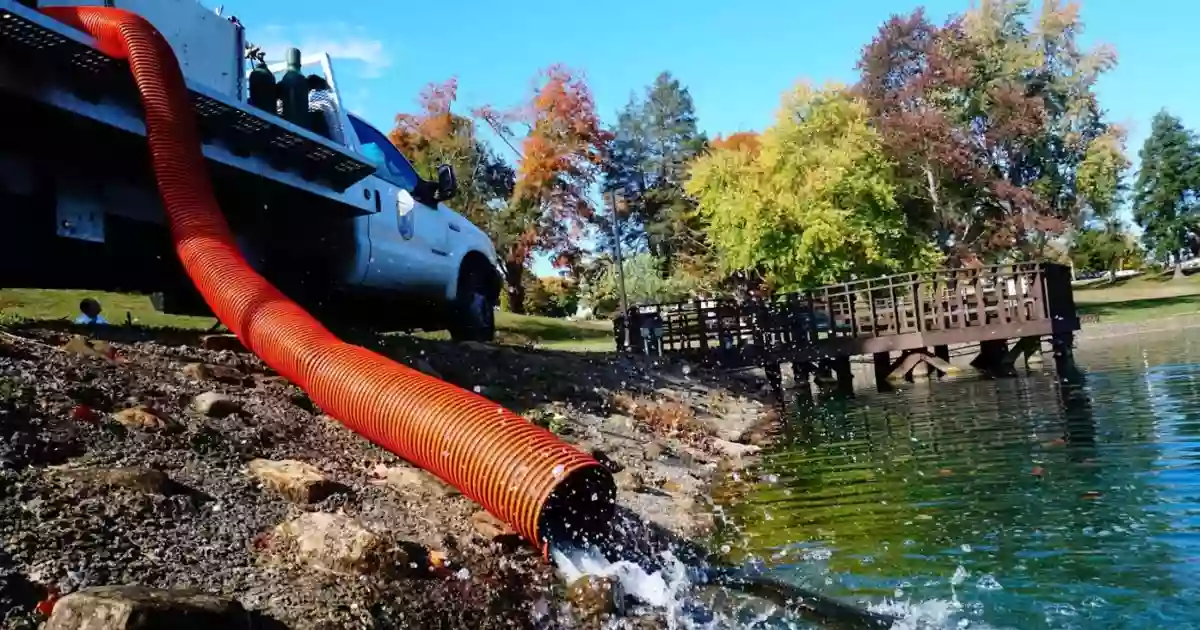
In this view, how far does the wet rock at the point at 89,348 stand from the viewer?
651cm

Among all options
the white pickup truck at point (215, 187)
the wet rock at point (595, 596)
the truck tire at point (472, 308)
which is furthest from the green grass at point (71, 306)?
the wet rock at point (595, 596)

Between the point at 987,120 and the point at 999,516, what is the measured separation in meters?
44.6

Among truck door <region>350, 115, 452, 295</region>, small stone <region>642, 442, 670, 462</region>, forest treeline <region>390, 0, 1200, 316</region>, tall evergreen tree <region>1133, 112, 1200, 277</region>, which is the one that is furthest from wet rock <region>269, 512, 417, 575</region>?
tall evergreen tree <region>1133, 112, 1200, 277</region>

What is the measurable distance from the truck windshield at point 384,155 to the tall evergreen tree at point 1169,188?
7036 centimetres

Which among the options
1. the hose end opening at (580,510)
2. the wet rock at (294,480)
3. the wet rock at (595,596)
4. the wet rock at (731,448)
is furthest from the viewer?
the wet rock at (731,448)

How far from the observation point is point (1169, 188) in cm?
6881

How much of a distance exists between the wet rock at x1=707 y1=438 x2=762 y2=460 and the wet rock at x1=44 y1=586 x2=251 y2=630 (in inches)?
321

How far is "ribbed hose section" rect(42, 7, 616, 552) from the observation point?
16.0 ft

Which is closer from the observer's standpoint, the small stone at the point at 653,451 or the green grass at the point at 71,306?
the small stone at the point at 653,451

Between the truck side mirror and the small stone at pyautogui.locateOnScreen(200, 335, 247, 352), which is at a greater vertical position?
the truck side mirror

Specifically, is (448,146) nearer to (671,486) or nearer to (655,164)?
(655,164)

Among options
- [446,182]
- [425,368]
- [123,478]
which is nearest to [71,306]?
[446,182]

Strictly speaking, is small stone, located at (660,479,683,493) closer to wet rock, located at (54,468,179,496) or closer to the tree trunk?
wet rock, located at (54,468,179,496)

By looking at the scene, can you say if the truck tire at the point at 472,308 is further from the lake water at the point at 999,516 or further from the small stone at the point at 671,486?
the small stone at the point at 671,486
